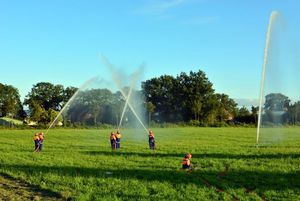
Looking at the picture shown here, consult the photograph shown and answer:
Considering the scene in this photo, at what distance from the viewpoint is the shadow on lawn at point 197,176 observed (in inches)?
720

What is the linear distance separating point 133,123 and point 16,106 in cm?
6858

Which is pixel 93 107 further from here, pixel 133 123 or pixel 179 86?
pixel 179 86

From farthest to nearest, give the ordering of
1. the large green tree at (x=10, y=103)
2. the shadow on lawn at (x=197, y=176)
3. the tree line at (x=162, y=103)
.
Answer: the large green tree at (x=10, y=103) < the tree line at (x=162, y=103) < the shadow on lawn at (x=197, y=176)

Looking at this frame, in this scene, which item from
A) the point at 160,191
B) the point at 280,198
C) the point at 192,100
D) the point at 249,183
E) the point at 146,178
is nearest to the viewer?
the point at 280,198

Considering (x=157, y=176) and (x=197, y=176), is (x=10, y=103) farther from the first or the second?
(x=197, y=176)

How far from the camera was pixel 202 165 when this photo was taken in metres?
24.2

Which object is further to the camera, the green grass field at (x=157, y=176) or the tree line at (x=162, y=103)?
the tree line at (x=162, y=103)

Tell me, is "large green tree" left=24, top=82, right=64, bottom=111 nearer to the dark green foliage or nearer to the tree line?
the tree line

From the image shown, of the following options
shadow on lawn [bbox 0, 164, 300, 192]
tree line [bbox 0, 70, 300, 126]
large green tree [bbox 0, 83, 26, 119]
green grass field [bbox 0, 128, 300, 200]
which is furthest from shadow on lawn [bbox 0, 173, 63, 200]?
large green tree [bbox 0, 83, 26, 119]

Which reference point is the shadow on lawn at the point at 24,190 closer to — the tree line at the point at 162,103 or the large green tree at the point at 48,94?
the tree line at the point at 162,103

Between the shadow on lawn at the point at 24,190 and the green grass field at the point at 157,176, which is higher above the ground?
the green grass field at the point at 157,176

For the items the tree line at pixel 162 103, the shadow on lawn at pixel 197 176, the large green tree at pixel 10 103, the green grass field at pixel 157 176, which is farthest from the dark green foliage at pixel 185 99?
the shadow on lawn at pixel 197 176

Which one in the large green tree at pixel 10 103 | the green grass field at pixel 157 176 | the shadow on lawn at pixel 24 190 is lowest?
the shadow on lawn at pixel 24 190

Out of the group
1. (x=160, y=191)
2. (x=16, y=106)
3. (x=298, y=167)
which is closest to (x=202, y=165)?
(x=298, y=167)
